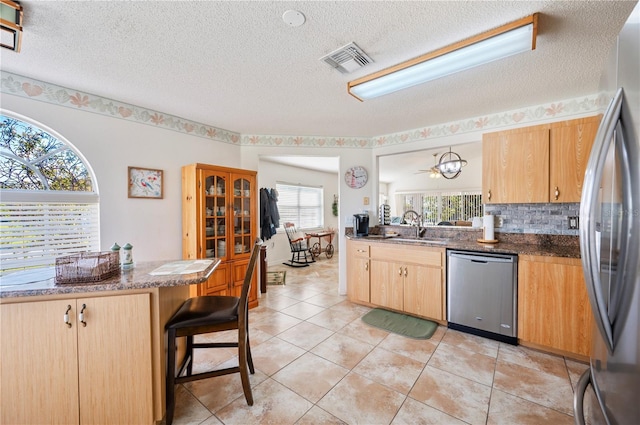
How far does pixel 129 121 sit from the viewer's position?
262 centimetres

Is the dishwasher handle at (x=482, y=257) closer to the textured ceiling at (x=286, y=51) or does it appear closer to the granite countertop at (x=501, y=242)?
the granite countertop at (x=501, y=242)

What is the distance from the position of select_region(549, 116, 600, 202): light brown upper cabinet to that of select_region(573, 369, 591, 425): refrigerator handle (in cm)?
189

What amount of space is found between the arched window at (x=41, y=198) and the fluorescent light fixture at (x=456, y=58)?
8.67ft

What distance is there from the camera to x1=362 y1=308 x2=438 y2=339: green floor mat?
2535 millimetres

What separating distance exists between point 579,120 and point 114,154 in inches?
170

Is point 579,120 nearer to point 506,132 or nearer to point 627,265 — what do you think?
point 506,132

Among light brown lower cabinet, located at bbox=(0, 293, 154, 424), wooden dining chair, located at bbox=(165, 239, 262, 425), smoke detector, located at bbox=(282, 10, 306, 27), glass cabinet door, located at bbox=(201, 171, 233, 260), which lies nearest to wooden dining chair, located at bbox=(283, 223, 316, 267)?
glass cabinet door, located at bbox=(201, 171, 233, 260)

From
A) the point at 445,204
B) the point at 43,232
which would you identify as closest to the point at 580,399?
the point at 43,232

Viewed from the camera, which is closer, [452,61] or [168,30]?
[168,30]

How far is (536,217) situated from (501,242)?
1.34ft

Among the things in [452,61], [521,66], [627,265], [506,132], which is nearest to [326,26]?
[452,61]

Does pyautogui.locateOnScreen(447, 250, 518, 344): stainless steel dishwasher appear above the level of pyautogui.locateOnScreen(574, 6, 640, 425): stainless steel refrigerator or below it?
below

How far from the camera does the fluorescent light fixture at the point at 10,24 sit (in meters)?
1.34

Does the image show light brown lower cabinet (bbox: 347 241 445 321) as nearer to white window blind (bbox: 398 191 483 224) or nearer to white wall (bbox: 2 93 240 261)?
white wall (bbox: 2 93 240 261)
